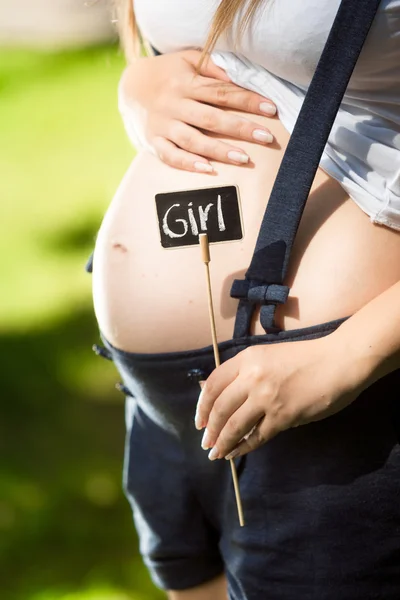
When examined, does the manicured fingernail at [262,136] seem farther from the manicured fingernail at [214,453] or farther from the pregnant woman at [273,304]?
the manicured fingernail at [214,453]

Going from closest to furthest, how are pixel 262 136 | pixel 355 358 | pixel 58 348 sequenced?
pixel 355 358 < pixel 262 136 < pixel 58 348

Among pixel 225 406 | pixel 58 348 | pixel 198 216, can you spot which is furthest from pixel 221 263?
pixel 58 348

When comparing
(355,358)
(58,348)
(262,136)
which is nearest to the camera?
(355,358)

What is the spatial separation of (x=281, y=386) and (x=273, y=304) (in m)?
0.08

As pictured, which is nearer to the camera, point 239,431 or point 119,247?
point 239,431

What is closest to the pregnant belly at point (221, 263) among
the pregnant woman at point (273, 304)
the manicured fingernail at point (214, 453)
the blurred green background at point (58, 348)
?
the pregnant woman at point (273, 304)

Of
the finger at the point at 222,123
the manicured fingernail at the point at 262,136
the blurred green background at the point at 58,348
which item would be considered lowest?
the blurred green background at the point at 58,348

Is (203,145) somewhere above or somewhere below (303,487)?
above

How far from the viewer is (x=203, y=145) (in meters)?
0.81

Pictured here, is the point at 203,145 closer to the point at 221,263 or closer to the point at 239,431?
the point at 221,263

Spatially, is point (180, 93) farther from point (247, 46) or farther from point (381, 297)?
point (381, 297)

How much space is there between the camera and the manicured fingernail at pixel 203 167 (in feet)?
2.60

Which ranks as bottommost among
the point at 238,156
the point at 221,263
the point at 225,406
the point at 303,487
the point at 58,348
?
the point at 58,348

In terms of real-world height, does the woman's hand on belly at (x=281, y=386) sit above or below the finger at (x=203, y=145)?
below
